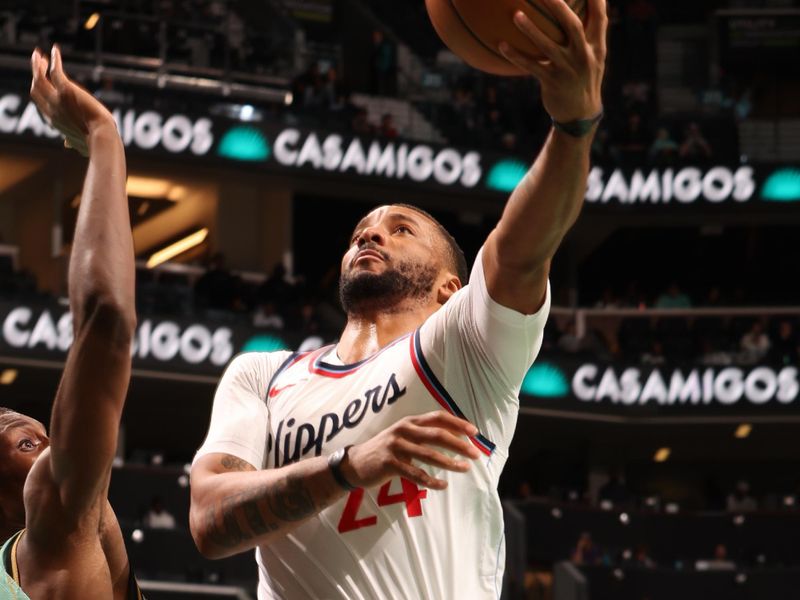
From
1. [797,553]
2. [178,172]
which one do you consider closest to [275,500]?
[797,553]

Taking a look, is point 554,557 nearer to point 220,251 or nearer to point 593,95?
point 220,251

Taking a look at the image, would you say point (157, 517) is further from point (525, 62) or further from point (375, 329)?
point (525, 62)

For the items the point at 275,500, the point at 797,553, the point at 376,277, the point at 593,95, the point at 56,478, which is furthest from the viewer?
the point at 797,553

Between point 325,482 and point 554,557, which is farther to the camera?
point 554,557

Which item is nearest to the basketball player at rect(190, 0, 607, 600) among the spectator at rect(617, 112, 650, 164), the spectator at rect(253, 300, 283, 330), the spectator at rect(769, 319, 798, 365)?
Result: the spectator at rect(253, 300, 283, 330)

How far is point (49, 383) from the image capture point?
975 inches

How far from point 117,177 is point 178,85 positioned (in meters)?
22.0

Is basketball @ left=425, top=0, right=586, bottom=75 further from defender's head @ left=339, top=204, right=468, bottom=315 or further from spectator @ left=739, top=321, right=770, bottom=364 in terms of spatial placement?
spectator @ left=739, top=321, right=770, bottom=364

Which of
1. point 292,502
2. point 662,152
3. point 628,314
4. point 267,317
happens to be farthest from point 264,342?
point 292,502

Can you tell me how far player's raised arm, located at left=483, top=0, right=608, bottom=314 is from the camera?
Answer: 3645 millimetres

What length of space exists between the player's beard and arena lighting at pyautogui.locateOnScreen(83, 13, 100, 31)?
67.0 feet

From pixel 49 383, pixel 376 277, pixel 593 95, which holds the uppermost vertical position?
pixel 593 95

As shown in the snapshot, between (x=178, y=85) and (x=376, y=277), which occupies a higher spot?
(x=178, y=85)

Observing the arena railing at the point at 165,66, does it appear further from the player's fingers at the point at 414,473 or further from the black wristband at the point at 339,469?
the player's fingers at the point at 414,473
